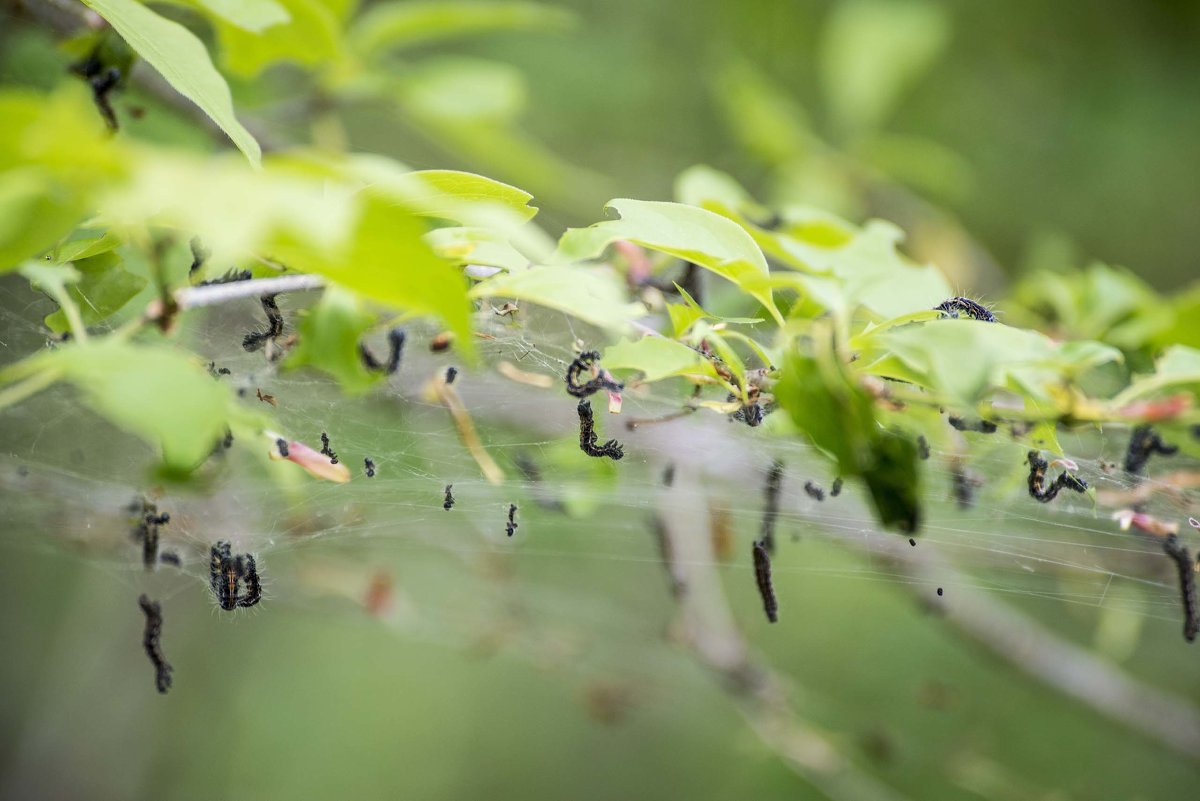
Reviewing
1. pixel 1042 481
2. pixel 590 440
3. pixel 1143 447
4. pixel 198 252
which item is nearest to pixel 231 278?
pixel 198 252

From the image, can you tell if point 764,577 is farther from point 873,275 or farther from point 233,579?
point 233,579

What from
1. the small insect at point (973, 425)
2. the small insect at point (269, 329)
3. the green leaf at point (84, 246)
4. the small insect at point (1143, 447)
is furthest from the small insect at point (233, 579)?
the small insect at point (1143, 447)

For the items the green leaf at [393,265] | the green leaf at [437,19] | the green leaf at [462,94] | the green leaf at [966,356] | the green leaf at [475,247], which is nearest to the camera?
the green leaf at [393,265]

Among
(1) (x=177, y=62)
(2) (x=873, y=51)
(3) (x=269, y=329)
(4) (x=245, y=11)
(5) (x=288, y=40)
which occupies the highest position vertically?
(2) (x=873, y=51)

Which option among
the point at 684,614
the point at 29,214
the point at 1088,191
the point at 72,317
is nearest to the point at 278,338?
the point at 72,317

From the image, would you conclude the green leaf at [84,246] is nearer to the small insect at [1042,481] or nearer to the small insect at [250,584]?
the small insect at [250,584]

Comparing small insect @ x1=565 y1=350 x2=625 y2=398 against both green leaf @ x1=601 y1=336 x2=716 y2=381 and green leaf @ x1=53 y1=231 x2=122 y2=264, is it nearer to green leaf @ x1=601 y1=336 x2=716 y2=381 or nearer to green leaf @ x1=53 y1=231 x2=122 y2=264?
green leaf @ x1=601 y1=336 x2=716 y2=381
